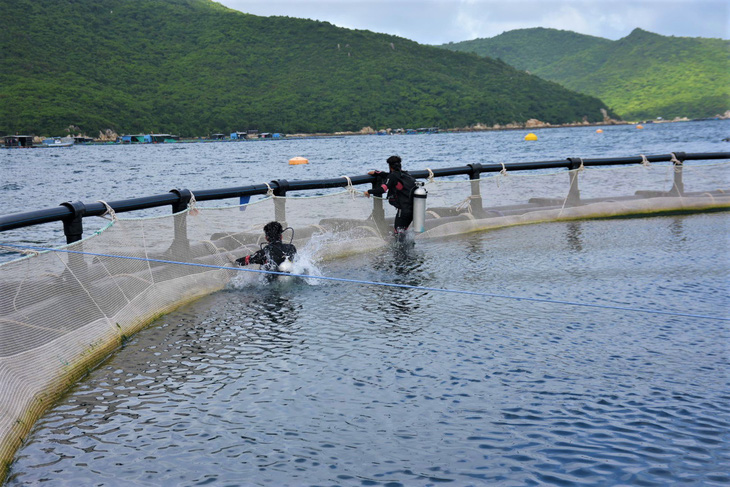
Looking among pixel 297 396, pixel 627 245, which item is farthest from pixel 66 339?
pixel 627 245

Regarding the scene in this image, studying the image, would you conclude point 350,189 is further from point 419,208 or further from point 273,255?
point 273,255

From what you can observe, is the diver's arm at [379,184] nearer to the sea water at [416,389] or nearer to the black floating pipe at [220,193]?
the black floating pipe at [220,193]

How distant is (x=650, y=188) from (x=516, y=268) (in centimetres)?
857

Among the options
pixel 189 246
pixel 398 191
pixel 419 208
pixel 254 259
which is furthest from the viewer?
pixel 419 208

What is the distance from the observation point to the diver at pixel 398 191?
12.9 m

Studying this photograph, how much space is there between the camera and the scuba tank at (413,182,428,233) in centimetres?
1291

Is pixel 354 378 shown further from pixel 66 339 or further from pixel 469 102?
pixel 469 102

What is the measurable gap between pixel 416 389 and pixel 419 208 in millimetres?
7853

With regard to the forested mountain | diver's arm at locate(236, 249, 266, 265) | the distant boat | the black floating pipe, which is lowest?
diver's arm at locate(236, 249, 266, 265)

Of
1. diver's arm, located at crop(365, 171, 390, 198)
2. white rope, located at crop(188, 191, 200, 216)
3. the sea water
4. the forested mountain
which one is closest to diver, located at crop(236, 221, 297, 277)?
the sea water

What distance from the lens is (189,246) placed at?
9078mm

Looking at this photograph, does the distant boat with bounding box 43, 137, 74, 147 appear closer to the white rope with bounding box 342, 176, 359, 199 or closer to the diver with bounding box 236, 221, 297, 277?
the white rope with bounding box 342, 176, 359, 199

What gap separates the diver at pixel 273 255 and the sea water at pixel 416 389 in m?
0.28

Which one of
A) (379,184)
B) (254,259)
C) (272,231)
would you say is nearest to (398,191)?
(379,184)
